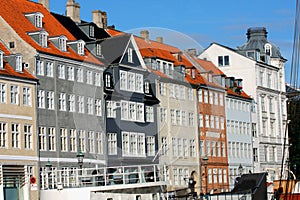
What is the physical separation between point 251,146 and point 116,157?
27895 millimetres

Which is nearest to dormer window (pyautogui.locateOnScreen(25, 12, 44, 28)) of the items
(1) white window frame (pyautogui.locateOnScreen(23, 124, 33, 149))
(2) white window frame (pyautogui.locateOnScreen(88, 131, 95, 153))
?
(2) white window frame (pyautogui.locateOnScreen(88, 131, 95, 153))

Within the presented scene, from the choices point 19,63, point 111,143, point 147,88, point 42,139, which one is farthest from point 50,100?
point 147,88

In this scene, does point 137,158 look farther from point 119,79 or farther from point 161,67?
point 161,67

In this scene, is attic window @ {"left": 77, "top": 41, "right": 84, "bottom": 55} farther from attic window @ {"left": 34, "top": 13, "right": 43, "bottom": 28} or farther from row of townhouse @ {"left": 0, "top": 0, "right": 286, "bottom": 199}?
attic window @ {"left": 34, "top": 13, "right": 43, "bottom": 28}

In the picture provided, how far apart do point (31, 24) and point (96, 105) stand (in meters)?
7.04

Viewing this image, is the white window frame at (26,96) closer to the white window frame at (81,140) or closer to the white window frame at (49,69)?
the white window frame at (49,69)

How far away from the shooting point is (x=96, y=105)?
192ft

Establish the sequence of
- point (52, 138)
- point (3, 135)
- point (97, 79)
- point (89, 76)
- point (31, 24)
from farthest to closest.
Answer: point (97, 79) → point (89, 76) → point (31, 24) → point (52, 138) → point (3, 135)

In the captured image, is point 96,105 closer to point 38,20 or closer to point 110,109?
point 110,109

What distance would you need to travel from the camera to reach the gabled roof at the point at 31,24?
55.0 m

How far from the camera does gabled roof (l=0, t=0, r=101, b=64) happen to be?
180 feet

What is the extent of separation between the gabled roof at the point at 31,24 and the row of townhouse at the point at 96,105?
0.35 feet

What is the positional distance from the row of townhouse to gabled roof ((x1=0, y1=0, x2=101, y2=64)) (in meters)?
0.11

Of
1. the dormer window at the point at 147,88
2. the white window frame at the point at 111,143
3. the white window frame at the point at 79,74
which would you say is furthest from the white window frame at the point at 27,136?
the dormer window at the point at 147,88
